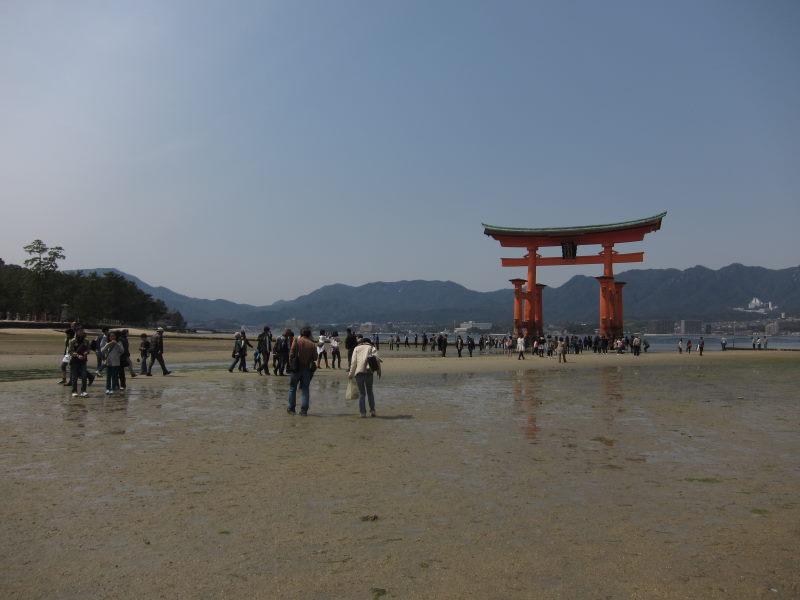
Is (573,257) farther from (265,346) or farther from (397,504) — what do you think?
(397,504)

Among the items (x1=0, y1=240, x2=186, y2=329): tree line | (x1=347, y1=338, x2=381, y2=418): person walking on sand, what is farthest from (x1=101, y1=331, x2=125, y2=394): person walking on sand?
(x1=0, y1=240, x2=186, y2=329): tree line

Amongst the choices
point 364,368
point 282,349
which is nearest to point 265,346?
point 282,349

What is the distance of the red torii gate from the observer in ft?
167

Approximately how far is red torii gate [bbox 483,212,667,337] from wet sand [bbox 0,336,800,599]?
4130cm

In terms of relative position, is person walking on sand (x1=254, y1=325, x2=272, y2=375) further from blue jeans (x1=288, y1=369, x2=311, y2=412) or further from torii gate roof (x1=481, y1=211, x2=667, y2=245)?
torii gate roof (x1=481, y1=211, x2=667, y2=245)

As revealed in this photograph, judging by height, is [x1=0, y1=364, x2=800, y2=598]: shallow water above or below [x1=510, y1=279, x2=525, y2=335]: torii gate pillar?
below

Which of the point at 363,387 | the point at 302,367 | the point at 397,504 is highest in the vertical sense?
the point at 302,367

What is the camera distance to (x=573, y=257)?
55.0 meters

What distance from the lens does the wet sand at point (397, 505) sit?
3.95 metres

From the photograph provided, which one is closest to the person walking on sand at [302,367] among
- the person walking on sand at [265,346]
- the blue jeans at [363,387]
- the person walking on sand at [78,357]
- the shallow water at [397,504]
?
the shallow water at [397,504]

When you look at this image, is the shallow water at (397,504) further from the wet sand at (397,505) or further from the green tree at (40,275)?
the green tree at (40,275)

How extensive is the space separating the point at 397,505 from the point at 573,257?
172ft

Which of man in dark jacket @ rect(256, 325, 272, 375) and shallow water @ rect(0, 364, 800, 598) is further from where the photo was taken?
man in dark jacket @ rect(256, 325, 272, 375)

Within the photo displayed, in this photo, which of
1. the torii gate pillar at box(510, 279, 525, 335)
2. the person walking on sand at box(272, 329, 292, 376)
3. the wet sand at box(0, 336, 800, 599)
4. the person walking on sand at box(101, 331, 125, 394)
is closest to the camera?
the wet sand at box(0, 336, 800, 599)
